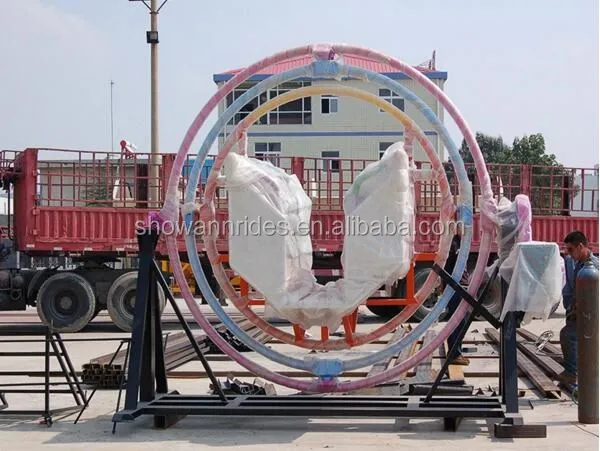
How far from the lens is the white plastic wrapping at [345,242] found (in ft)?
23.7

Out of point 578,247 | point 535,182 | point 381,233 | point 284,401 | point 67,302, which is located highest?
point 535,182

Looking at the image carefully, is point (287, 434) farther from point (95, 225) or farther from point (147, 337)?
point (95, 225)

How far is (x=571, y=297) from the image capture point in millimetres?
9375

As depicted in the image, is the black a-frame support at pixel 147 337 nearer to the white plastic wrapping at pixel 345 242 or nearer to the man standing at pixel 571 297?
the white plastic wrapping at pixel 345 242

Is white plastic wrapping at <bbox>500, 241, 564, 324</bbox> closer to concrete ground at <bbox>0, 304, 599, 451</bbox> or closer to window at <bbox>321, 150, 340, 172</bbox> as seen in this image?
concrete ground at <bbox>0, 304, 599, 451</bbox>

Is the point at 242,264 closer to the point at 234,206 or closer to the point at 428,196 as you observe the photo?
the point at 234,206

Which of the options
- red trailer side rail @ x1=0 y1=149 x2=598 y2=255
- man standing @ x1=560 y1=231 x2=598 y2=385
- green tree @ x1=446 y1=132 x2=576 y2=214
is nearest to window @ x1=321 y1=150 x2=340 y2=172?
red trailer side rail @ x1=0 y1=149 x2=598 y2=255

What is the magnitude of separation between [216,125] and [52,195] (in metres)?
8.69

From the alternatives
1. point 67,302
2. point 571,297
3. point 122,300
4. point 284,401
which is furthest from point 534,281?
point 67,302

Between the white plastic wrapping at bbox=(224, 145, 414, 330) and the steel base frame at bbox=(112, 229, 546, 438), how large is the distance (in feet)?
1.85

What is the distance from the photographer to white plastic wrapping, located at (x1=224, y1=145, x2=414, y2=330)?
7234 millimetres

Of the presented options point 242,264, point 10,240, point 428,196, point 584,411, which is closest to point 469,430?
point 584,411

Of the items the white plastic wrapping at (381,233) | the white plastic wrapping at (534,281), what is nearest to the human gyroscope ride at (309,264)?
the white plastic wrapping at (381,233)

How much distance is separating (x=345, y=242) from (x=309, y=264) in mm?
629
